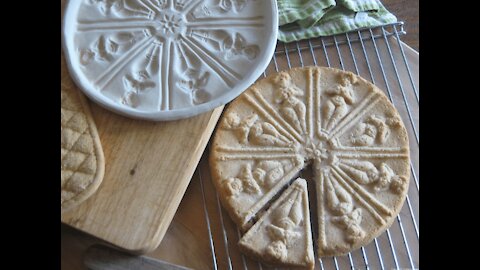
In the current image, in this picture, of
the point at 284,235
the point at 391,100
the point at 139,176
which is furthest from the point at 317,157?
the point at 139,176

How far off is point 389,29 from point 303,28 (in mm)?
407

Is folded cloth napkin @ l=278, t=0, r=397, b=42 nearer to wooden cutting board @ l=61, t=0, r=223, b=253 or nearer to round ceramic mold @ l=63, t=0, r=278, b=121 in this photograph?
round ceramic mold @ l=63, t=0, r=278, b=121

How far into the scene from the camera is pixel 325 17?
7.86 ft

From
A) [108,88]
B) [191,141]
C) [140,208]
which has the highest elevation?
[108,88]

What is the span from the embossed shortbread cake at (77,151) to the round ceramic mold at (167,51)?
7 centimetres

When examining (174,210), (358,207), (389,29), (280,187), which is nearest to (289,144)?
(280,187)

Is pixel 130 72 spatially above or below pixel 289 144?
above

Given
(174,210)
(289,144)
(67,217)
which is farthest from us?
(289,144)

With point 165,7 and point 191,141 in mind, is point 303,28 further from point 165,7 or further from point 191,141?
point 191,141

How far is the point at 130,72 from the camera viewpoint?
6.59 feet

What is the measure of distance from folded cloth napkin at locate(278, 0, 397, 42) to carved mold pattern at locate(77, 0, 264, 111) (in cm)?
28

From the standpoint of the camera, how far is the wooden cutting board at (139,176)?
179cm

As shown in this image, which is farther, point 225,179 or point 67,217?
point 225,179

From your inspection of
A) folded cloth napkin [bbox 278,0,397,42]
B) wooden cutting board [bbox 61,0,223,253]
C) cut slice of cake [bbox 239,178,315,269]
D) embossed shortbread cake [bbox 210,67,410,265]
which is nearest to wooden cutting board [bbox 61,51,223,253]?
wooden cutting board [bbox 61,0,223,253]
